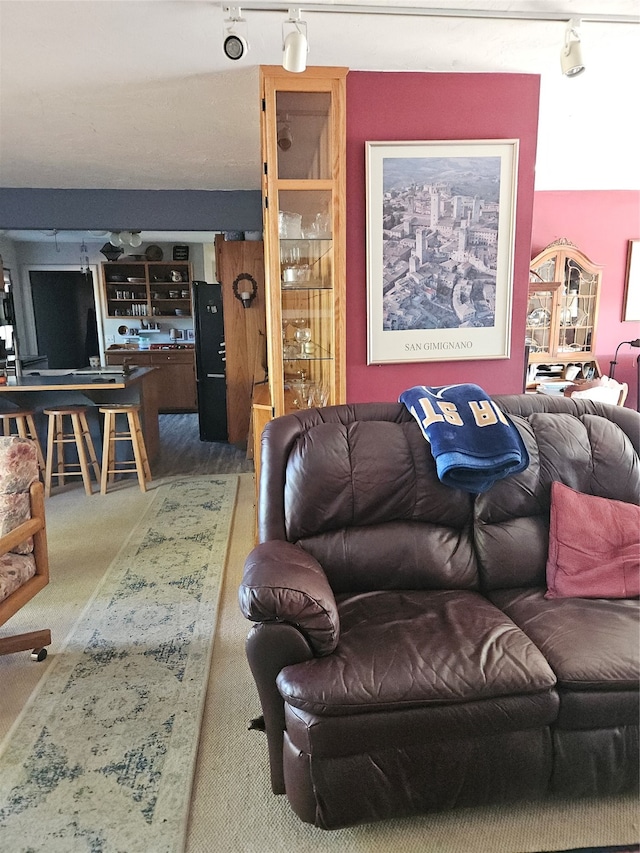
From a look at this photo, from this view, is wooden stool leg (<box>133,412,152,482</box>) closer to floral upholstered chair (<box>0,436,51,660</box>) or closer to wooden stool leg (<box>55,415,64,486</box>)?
wooden stool leg (<box>55,415,64,486</box>)

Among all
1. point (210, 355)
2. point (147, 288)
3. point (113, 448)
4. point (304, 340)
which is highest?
point (147, 288)

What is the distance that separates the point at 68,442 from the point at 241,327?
2.00 metres

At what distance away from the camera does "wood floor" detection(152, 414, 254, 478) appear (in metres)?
4.96

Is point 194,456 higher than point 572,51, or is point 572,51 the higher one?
point 572,51

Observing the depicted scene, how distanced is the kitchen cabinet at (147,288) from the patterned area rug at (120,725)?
19.0 feet

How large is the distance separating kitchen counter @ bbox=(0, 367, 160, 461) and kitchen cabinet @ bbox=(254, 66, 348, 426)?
219 cm

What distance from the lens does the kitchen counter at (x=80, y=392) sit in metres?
4.36

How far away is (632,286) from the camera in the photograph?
17.7 ft

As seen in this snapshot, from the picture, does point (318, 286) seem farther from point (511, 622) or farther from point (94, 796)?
point (94, 796)

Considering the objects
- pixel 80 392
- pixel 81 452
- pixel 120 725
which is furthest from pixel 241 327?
pixel 120 725

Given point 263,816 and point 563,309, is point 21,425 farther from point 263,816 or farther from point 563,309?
point 563,309

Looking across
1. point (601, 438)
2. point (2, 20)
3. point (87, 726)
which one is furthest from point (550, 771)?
point (2, 20)

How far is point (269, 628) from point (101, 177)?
159 inches

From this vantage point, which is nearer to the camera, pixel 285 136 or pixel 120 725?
pixel 120 725
